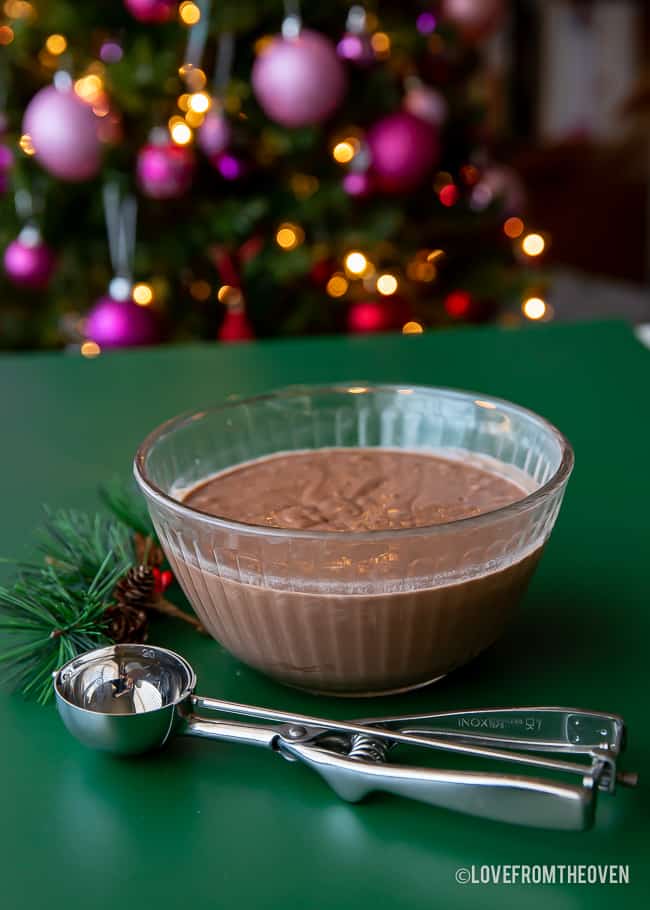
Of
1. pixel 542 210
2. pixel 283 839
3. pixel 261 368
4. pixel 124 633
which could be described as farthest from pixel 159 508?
pixel 542 210

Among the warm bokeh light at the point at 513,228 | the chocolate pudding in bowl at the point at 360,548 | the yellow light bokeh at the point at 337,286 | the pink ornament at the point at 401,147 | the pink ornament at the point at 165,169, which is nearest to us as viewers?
the chocolate pudding in bowl at the point at 360,548

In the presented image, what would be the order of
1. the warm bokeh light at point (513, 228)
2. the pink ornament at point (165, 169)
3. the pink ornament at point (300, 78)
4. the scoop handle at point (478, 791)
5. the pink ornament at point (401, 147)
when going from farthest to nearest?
the warm bokeh light at point (513, 228), the pink ornament at point (401, 147), the pink ornament at point (165, 169), the pink ornament at point (300, 78), the scoop handle at point (478, 791)

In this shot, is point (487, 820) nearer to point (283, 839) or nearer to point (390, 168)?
point (283, 839)

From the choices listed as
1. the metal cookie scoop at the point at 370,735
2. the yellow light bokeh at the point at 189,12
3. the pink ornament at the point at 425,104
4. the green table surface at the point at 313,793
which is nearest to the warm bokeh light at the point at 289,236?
the pink ornament at the point at 425,104

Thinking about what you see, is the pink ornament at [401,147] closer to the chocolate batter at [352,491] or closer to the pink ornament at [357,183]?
the pink ornament at [357,183]

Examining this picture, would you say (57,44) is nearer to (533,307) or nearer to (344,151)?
(344,151)

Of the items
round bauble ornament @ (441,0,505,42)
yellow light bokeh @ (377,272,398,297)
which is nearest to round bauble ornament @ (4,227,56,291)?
yellow light bokeh @ (377,272,398,297)
